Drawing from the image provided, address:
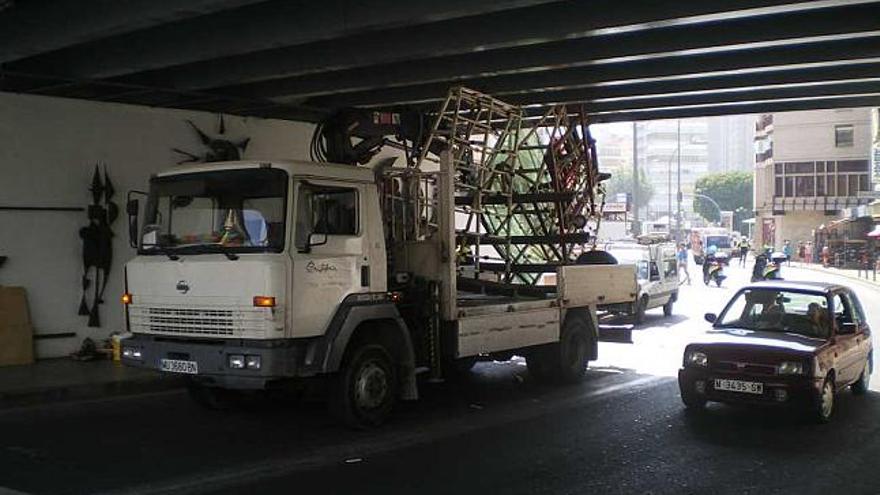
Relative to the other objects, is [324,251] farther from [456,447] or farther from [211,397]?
[211,397]

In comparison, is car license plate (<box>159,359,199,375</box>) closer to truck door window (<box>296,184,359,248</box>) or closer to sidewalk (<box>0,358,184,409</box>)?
truck door window (<box>296,184,359,248</box>)

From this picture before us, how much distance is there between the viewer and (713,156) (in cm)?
16862

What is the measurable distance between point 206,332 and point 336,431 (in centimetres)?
167

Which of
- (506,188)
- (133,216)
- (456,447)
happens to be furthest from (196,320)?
(506,188)

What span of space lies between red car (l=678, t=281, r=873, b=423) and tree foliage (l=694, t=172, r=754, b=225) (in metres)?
106

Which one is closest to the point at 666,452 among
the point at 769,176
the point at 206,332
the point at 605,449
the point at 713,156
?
the point at 605,449

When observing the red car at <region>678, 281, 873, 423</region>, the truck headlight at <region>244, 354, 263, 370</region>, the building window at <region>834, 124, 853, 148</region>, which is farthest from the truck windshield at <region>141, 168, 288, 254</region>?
the building window at <region>834, 124, 853, 148</region>

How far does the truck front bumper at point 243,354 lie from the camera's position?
24.2 feet

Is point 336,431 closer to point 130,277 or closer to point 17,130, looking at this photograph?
point 130,277

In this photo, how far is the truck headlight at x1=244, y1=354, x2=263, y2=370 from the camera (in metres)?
7.34

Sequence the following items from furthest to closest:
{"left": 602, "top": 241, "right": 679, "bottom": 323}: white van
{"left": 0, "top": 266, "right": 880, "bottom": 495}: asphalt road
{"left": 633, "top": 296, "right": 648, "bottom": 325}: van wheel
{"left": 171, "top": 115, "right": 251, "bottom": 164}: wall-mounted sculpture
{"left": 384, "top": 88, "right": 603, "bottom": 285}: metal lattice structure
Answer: {"left": 602, "top": 241, "right": 679, "bottom": 323}: white van < {"left": 633, "top": 296, "right": 648, "bottom": 325}: van wheel < {"left": 171, "top": 115, "right": 251, "bottom": 164}: wall-mounted sculpture < {"left": 384, "top": 88, "right": 603, "bottom": 285}: metal lattice structure < {"left": 0, "top": 266, "right": 880, "bottom": 495}: asphalt road

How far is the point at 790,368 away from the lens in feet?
26.7

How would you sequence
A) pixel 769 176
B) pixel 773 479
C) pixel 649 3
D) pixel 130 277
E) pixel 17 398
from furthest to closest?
pixel 769 176 → pixel 17 398 → pixel 649 3 → pixel 130 277 → pixel 773 479

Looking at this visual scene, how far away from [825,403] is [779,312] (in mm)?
1312
